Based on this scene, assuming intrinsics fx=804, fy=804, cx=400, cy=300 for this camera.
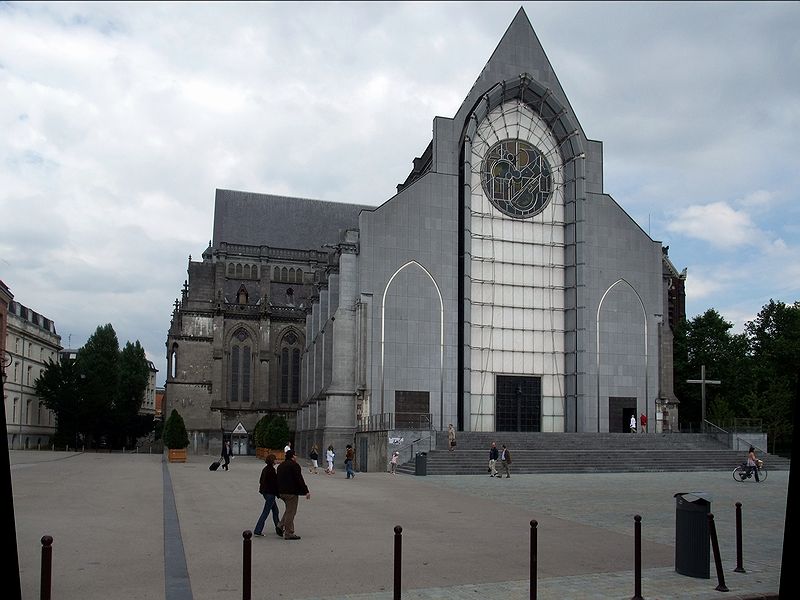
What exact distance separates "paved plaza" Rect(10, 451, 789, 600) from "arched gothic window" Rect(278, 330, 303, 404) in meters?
47.6

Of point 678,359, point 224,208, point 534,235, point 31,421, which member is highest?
point 224,208

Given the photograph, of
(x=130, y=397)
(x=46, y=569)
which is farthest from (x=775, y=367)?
(x=46, y=569)

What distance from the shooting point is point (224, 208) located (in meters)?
83.1

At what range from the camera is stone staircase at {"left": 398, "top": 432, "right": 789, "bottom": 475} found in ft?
121

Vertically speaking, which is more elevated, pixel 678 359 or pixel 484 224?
pixel 484 224

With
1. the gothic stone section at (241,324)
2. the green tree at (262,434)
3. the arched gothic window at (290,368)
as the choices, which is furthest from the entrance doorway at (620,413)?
the arched gothic window at (290,368)

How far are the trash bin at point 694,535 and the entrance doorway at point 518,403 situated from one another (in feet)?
124

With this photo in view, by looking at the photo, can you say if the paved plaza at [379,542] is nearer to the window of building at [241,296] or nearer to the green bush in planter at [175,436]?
the green bush in planter at [175,436]

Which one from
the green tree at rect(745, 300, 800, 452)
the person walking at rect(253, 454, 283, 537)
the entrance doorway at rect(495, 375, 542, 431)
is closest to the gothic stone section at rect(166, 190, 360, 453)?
the entrance doorway at rect(495, 375, 542, 431)

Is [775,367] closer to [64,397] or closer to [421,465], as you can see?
[421,465]

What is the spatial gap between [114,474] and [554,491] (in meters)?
19.0

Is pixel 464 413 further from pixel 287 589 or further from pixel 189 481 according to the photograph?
pixel 287 589

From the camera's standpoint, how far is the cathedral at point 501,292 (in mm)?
46500

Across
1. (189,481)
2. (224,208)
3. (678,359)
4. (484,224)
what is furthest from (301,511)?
(224,208)
